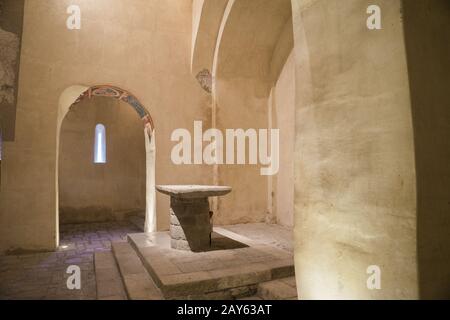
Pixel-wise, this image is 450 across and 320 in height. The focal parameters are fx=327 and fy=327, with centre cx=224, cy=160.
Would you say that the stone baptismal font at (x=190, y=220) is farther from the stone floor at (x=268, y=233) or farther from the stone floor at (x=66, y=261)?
the stone floor at (x=268, y=233)

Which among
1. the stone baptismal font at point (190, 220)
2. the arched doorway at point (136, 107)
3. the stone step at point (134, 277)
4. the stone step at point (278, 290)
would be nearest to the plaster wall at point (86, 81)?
the arched doorway at point (136, 107)

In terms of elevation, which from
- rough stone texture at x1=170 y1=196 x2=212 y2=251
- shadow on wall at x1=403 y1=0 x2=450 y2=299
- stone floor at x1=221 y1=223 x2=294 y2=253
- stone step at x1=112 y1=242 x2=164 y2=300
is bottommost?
stone step at x1=112 y1=242 x2=164 y2=300

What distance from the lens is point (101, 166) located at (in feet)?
35.1

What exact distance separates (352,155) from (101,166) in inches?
375

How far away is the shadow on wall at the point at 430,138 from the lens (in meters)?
2.24

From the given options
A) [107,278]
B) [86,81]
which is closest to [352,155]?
[107,278]

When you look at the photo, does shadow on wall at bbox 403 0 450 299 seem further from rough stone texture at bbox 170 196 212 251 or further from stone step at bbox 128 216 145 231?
stone step at bbox 128 216 145 231

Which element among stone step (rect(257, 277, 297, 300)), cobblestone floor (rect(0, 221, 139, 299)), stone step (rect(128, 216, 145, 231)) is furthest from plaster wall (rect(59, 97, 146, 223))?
stone step (rect(257, 277, 297, 300))

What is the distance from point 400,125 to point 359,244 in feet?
3.15

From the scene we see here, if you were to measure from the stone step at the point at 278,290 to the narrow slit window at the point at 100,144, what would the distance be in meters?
8.20

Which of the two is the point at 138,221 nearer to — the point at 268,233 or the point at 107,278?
the point at 268,233

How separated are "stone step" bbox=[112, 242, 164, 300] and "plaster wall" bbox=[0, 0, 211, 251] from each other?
1759mm

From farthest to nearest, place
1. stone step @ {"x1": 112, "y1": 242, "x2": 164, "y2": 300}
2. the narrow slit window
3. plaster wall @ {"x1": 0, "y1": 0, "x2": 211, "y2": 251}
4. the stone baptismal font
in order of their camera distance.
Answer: the narrow slit window
plaster wall @ {"x1": 0, "y1": 0, "x2": 211, "y2": 251}
the stone baptismal font
stone step @ {"x1": 112, "y1": 242, "x2": 164, "y2": 300}

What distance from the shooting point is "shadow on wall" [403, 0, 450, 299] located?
2.24 metres
